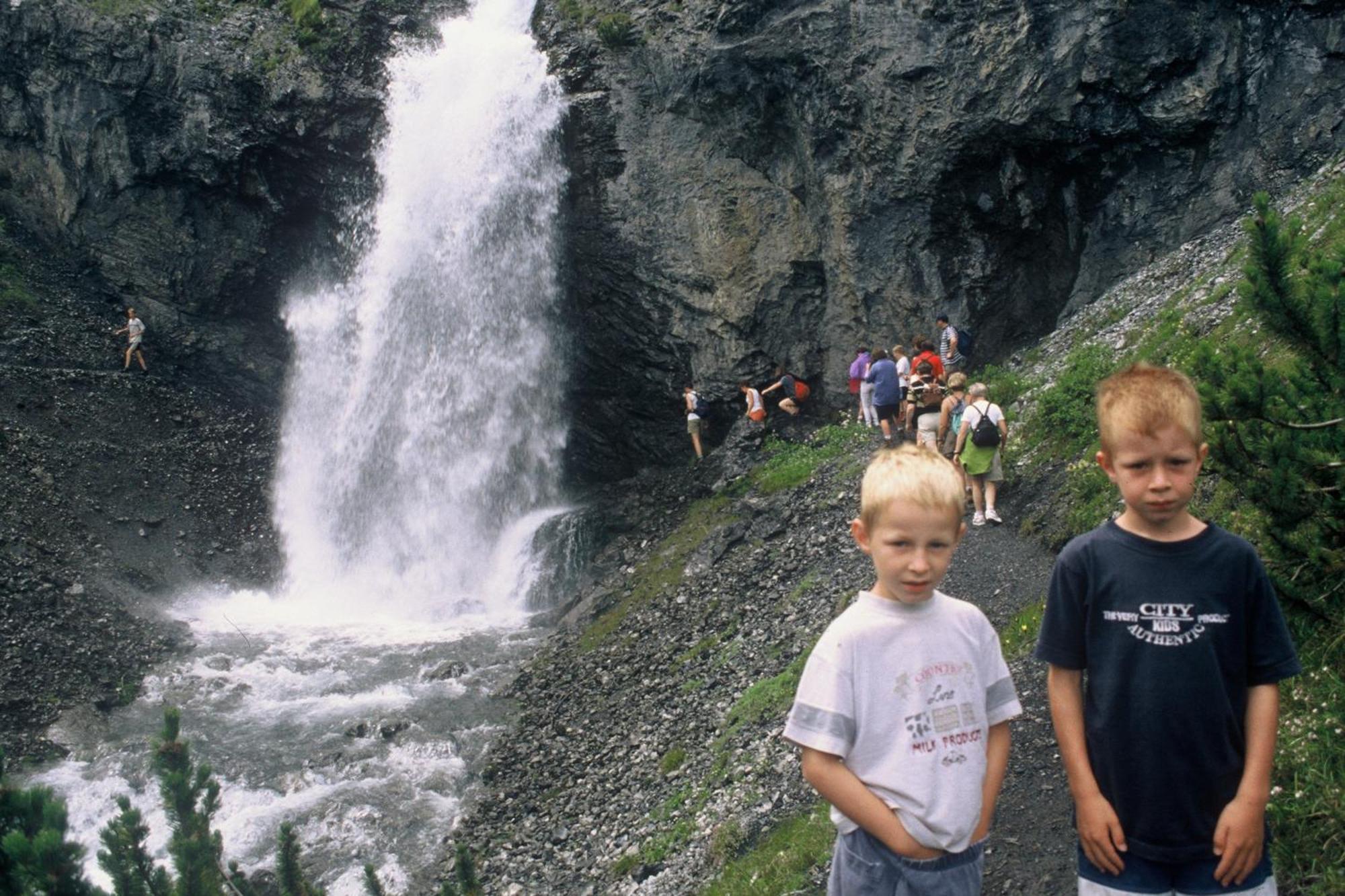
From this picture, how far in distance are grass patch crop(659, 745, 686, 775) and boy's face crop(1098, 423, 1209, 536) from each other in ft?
29.4

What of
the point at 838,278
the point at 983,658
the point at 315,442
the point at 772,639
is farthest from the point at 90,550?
the point at 983,658

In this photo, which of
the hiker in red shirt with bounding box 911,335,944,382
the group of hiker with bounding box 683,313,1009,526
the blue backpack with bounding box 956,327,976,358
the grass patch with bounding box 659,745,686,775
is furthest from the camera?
the blue backpack with bounding box 956,327,976,358

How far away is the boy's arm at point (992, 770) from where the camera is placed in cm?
352

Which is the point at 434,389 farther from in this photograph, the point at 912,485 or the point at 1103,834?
the point at 1103,834

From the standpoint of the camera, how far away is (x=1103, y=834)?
3506 mm

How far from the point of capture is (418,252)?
1051 inches

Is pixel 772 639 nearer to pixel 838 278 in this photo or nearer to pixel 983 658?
pixel 983 658

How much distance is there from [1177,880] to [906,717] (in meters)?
1.09

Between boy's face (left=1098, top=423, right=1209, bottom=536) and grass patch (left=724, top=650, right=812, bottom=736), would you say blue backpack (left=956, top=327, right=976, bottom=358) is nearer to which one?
grass patch (left=724, top=650, right=812, bottom=736)

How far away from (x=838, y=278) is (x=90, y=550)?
1802 cm

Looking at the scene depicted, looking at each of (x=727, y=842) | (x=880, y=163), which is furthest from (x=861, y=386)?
(x=727, y=842)

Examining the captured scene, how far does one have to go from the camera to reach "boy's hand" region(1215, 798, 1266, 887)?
336 centimetres

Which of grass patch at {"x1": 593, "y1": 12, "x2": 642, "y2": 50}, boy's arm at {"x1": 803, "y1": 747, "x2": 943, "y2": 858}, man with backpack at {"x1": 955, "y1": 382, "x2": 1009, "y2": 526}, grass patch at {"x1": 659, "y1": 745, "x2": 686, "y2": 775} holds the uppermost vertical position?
grass patch at {"x1": 593, "y1": 12, "x2": 642, "y2": 50}

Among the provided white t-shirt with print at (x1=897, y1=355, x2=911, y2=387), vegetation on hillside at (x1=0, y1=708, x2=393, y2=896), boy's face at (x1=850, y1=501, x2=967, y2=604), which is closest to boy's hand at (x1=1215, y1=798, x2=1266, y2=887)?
boy's face at (x1=850, y1=501, x2=967, y2=604)
